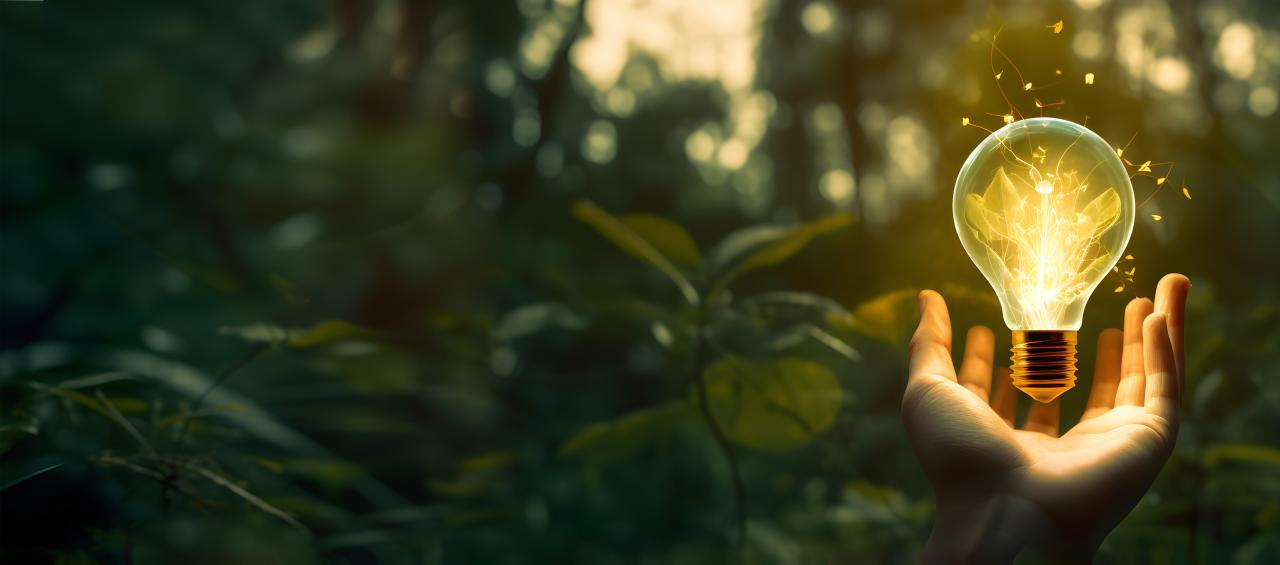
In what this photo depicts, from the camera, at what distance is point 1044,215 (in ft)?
2.25

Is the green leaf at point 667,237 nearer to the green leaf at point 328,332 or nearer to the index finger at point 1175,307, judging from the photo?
the green leaf at point 328,332

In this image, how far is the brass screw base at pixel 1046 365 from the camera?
24.2 inches

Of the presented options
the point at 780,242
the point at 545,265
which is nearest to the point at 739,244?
the point at 780,242

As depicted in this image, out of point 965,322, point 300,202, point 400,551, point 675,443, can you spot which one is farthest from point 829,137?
point 400,551

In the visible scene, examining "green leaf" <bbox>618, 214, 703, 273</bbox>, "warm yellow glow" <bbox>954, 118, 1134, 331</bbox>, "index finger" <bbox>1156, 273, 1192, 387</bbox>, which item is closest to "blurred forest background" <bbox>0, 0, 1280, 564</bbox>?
"green leaf" <bbox>618, 214, 703, 273</bbox>

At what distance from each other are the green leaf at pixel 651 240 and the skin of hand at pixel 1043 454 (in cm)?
23

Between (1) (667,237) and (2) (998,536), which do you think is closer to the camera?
(2) (998,536)

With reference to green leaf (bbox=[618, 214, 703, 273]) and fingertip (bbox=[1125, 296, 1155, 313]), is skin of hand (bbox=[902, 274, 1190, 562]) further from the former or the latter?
green leaf (bbox=[618, 214, 703, 273])

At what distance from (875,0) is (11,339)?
196 centimetres

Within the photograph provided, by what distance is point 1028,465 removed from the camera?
1.83 feet

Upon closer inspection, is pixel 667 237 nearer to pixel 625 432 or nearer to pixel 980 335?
pixel 625 432

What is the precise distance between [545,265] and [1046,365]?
0.73m

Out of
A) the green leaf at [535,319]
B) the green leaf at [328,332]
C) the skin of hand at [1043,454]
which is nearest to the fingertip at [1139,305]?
the skin of hand at [1043,454]

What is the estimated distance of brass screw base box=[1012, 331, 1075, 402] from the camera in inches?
24.2
